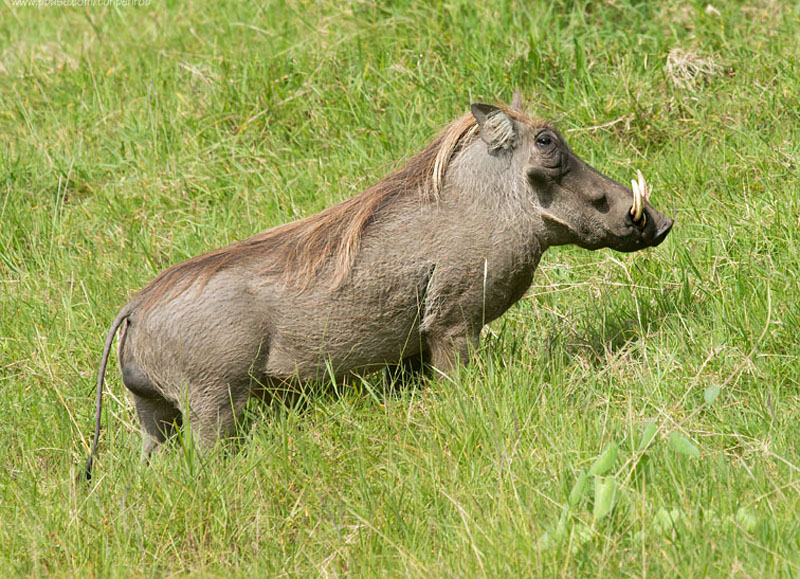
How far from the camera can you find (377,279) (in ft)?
12.9

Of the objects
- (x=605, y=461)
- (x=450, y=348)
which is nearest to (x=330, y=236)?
(x=450, y=348)

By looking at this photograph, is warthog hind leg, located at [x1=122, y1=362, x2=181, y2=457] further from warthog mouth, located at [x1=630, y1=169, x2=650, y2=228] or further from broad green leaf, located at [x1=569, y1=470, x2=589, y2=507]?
warthog mouth, located at [x1=630, y1=169, x2=650, y2=228]

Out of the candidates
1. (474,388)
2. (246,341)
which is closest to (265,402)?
(246,341)

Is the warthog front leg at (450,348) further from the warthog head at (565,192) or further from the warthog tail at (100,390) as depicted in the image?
the warthog tail at (100,390)

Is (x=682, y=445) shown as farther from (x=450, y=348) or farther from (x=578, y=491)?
(x=450, y=348)

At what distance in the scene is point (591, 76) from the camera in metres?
6.10

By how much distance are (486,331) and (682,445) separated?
1.46 meters

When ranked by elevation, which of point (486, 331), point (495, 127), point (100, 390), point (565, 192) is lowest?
point (486, 331)

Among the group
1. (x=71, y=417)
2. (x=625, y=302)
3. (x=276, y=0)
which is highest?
(x=276, y=0)

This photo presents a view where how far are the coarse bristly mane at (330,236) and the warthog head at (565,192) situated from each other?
0.11 meters

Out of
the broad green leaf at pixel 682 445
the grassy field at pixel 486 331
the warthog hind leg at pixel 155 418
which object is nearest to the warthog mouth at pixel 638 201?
the grassy field at pixel 486 331

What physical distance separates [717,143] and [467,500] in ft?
9.59

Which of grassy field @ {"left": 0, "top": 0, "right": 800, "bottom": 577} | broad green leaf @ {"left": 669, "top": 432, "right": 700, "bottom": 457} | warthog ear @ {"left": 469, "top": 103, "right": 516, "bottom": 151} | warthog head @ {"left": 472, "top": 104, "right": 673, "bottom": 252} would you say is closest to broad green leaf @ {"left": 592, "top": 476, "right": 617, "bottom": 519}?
grassy field @ {"left": 0, "top": 0, "right": 800, "bottom": 577}

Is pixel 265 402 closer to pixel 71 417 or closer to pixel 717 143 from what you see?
pixel 71 417
